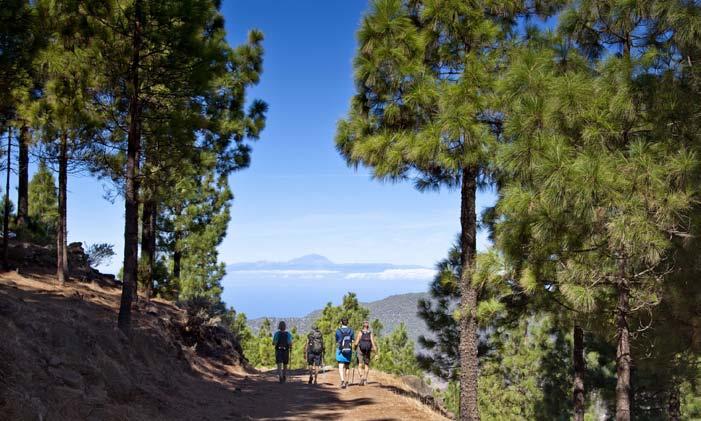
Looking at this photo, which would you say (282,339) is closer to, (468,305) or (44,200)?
(468,305)

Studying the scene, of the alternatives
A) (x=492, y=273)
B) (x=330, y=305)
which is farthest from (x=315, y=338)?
(x=330, y=305)

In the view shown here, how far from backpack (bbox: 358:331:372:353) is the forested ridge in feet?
9.17

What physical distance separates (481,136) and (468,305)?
3.64m

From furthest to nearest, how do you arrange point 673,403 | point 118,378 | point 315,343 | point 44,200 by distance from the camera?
point 44,200
point 673,403
point 315,343
point 118,378

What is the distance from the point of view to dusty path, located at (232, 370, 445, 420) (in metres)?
11.0

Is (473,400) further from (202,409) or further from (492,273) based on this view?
(202,409)

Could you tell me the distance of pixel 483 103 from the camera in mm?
10703

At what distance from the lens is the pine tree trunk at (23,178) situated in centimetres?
1647

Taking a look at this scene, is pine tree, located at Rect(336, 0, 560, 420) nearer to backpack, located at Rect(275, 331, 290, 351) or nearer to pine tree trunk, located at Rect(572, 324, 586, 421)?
pine tree trunk, located at Rect(572, 324, 586, 421)

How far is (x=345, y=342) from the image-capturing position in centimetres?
1466

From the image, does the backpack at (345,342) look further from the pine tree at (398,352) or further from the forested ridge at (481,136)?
the pine tree at (398,352)

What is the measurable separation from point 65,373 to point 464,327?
7747 millimetres

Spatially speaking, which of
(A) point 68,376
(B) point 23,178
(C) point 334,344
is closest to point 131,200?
(A) point 68,376

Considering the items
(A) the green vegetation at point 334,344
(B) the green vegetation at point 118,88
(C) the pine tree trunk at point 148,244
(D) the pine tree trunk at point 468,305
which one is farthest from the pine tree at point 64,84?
(A) the green vegetation at point 334,344
